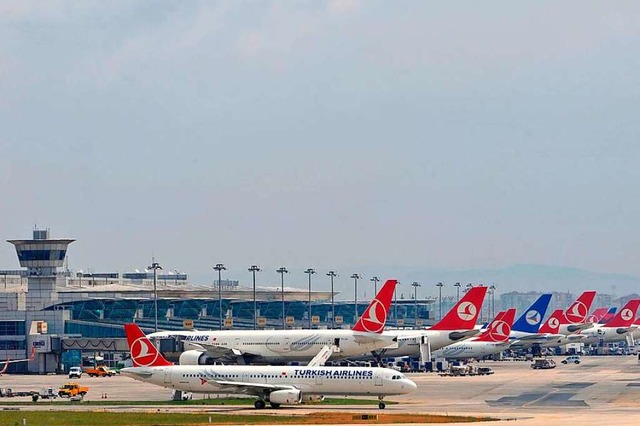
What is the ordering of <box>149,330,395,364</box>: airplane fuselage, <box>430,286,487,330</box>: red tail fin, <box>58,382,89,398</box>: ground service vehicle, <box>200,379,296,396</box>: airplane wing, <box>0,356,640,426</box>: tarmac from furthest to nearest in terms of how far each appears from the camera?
<box>430,286,487,330</box>: red tail fin
<box>149,330,395,364</box>: airplane fuselage
<box>58,382,89,398</box>: ground service vehicle
<box>200,379,296,396</box>: airplane wing
<box>0,356,640,426</box>: tarmac

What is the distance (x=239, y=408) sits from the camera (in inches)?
4038

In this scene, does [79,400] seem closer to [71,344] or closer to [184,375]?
[184,375]

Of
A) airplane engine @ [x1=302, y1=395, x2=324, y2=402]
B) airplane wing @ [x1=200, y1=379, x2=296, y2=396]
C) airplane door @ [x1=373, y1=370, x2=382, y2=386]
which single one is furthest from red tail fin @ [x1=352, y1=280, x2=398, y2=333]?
airplane wing @ [x1=200, y1=379, x2=296, y2=396]

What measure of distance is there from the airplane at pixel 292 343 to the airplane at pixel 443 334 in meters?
4.50

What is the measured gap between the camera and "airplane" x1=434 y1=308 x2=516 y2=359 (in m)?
180

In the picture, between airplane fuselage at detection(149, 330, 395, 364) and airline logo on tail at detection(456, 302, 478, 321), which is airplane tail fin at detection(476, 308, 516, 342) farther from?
airplane fuselage at detection(149, 330, 395, 364)

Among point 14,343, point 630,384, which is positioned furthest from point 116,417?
point 14,343

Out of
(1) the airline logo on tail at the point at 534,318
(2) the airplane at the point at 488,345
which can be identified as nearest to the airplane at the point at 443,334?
(2) the airplane at the point at 488,345

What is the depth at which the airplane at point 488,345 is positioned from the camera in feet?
590

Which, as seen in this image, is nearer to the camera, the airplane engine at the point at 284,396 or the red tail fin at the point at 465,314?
the airplane engine at the point at 284,396

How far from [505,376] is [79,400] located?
6441 cm

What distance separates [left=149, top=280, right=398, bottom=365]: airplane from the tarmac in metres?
7.56

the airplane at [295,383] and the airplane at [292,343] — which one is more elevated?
the airplane at [292,343]

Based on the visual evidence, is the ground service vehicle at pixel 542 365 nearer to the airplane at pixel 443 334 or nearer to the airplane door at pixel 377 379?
the airplane at pixel 443 334
